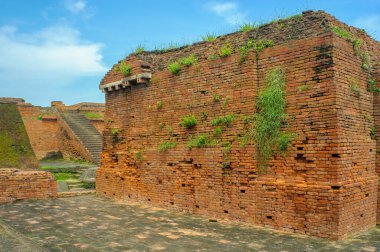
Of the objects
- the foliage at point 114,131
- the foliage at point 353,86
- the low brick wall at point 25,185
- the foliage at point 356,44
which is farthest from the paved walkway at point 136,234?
the foliage at point 356,44

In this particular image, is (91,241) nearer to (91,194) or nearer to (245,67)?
(245,67)

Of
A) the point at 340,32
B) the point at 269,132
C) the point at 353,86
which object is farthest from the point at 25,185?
the point at 340,32

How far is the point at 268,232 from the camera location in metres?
6.98

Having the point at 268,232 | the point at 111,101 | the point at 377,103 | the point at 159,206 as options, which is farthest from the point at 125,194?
the point at 377,103

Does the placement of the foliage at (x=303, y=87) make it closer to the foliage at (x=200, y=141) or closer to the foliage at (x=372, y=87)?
the foliage at (x=372, y=87)

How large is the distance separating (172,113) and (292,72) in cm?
355

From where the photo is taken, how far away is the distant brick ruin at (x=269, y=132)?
22.1ft

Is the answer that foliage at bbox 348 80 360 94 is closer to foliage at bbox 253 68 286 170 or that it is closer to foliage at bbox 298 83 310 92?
foliage at bbox 298 83 310 92

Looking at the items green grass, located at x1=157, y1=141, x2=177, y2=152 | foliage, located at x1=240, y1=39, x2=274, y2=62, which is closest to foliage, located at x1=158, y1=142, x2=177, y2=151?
green grass, located at x1=157, y1=141, x2=177, y2=152

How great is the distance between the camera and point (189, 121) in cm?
916

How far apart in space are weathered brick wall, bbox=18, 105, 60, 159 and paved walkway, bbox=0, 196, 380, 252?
14.6 metres

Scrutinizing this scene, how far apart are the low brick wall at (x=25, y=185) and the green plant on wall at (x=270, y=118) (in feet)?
22.7

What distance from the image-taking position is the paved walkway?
6113mm

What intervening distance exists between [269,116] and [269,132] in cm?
32
